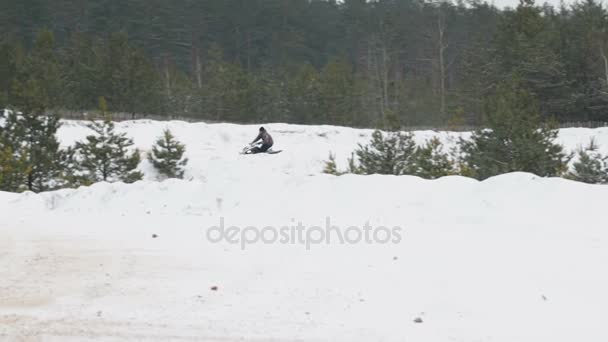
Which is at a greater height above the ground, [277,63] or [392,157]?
[277,63]

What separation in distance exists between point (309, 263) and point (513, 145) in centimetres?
1154

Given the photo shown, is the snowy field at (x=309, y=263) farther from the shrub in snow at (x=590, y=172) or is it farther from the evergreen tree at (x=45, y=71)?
the evergreen tree at (x=45, y=71)

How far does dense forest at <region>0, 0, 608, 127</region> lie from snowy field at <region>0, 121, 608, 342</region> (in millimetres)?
10470

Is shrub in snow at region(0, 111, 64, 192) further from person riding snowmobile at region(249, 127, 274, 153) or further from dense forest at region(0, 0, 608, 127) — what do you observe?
Result: person riding snowmobile at region(249, 127, 274, 153)

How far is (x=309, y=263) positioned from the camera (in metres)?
6.45

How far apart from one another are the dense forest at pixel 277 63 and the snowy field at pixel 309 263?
1047cm

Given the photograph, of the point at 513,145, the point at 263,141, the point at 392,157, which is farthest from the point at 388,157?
the point at 263,141

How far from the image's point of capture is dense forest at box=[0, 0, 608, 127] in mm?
39562

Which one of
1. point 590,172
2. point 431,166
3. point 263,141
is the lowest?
point 590,172

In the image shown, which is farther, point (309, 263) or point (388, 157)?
point (388, 157)

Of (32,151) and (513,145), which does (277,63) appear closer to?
(32,151)

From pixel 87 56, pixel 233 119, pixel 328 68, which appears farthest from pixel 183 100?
pixel 328 68

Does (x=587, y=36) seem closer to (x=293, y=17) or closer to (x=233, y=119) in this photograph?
(x=233, y=119)

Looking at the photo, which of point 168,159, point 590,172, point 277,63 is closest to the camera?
point 590,172
